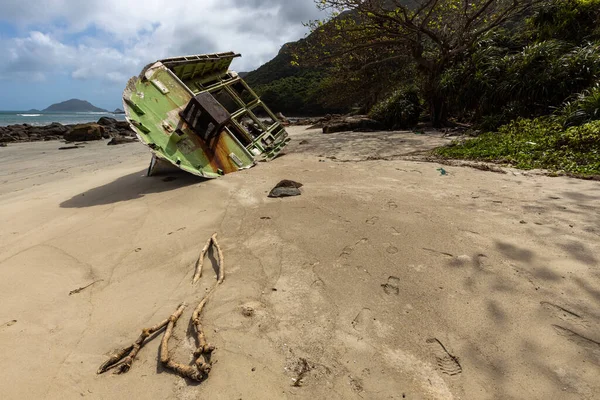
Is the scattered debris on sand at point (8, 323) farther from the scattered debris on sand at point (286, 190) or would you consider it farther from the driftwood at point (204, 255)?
the scattered debris on sand at point (286, 190)

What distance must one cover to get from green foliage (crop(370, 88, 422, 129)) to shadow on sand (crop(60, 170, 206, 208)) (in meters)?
8.35

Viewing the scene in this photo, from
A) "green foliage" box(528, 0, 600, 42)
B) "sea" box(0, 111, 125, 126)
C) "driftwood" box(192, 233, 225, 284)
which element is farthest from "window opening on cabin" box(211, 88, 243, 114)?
"sea" box(0, 111, 125, 126)

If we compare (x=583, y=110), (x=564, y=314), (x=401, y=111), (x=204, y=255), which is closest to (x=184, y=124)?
(x=204, y=255)

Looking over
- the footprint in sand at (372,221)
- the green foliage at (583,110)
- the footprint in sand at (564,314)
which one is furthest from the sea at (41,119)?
the footprint in sand at (564,314)

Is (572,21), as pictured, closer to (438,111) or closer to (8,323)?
(438,111)

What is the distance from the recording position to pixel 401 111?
1175 centimetres

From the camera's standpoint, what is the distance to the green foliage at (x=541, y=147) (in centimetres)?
512

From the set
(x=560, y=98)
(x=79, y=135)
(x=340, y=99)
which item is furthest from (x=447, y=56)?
(x=79, y=135)

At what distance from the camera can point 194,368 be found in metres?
1.81

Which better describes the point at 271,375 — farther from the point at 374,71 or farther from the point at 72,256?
the point at 374,71

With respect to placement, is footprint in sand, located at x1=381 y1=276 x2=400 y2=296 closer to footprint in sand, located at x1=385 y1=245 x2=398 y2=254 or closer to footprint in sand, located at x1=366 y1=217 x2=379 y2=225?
footprint in sand, located at x1=385 y1=245 x2=398 y2=254

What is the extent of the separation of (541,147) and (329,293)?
573 centimetres

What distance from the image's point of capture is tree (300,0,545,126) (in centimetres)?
995

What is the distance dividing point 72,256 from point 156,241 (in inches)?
30.5
